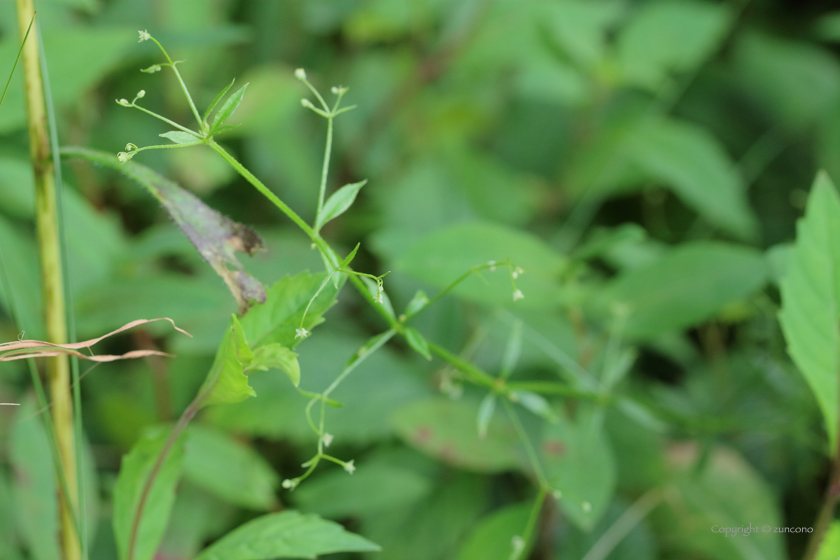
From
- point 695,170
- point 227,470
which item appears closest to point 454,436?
point 227,470

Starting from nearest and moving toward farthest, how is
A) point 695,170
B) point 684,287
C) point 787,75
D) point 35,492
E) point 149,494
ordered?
point 149,494 < point 35,492 < point 684,287 < point 695,170 < point 787,75

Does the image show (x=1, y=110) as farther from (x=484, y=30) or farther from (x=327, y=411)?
(x=484, y=30)

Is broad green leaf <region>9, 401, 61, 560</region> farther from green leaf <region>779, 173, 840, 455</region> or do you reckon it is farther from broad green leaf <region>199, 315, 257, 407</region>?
green leaf <region>779, 173, 840, 455</region>

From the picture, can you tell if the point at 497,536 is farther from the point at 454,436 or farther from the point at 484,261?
the point at 484,261

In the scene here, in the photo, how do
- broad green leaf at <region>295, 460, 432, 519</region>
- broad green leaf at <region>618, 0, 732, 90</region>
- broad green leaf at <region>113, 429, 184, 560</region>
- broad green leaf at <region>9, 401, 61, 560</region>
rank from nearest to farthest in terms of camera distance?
broad green leaf at <region>113, 429, 184, 560</region>
broad green leaf at <region>9, 401, 61, 560</region>
broad green leaf at <region>295, 460, 432, 519</region>
broad green leaf at <region>618, 0, 732, 90</region>

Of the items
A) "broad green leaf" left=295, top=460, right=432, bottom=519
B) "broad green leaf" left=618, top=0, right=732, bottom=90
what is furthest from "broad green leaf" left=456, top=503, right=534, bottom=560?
"broad green leaf" left=618, top=0, right=732, bottom=90
